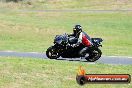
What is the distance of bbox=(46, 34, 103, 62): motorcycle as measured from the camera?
71.4 ft

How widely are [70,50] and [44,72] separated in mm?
5348

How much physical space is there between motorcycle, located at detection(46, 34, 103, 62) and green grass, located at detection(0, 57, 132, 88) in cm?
255

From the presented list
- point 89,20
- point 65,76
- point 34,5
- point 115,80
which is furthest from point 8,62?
point 34,5

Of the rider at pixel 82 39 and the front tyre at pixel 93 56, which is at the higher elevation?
the rider at pixel 82 39

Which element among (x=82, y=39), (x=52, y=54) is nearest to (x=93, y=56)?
(x=82, y=39)

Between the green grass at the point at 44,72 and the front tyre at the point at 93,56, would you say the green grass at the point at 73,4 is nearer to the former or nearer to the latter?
the front tyre at the point at 93,56

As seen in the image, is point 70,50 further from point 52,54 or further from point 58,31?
point 58,31

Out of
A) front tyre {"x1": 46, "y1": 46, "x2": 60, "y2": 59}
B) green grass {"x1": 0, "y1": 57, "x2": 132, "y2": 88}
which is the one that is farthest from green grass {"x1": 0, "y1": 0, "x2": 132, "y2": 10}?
green grass {"x1": 0, "y1": 57, "x2": 132, "y2": 88}

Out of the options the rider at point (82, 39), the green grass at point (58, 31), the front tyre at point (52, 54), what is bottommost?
the green grass at point (58, 31)

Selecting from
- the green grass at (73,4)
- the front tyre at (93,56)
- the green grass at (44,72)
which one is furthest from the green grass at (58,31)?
the green grass at (73,4)

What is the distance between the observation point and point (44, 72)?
16.8m

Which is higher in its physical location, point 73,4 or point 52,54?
point 52,54

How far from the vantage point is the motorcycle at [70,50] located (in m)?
21.8

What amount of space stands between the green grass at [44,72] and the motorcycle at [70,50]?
8.37ft
